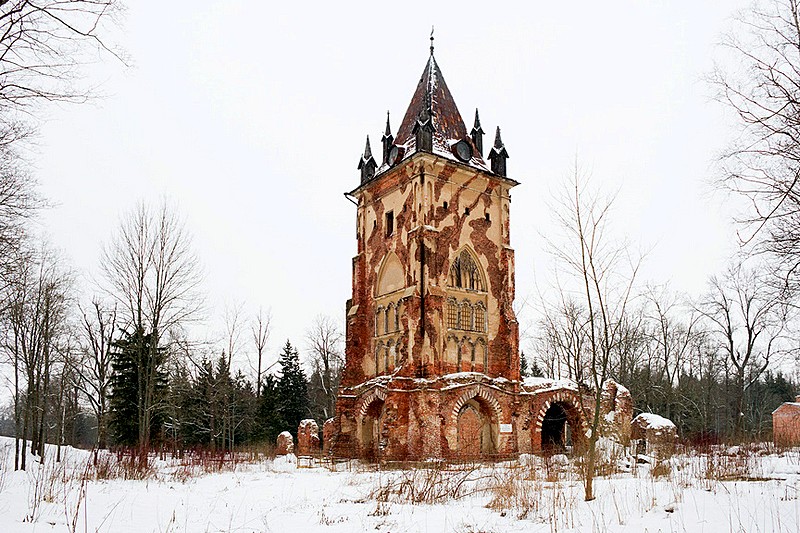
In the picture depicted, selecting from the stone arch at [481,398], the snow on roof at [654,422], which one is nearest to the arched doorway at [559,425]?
the snow on roof at [654,422]

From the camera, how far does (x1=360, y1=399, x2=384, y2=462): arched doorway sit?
31853 millimetres

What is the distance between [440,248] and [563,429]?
1276 cm

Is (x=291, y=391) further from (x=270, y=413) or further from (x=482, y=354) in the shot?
(x=482, y=354)

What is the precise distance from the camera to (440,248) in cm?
3147

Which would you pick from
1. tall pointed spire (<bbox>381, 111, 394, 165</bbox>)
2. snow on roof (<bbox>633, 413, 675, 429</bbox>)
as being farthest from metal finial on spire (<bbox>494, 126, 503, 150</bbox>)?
snow on roof (<bbox>633, 413, 675, 429</bbox>)

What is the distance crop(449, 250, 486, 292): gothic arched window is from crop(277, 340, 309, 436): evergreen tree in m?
21.9

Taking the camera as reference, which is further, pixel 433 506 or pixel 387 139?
pixel 387 139

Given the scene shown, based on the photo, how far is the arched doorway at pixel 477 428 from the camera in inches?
1180

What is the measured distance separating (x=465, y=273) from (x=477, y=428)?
7405 millimetres

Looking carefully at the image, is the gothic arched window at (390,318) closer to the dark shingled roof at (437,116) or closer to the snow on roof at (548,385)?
the snow on roof at (548,385)

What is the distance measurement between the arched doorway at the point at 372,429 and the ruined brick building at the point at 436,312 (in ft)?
0.17

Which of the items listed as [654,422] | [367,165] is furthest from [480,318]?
[367,165]

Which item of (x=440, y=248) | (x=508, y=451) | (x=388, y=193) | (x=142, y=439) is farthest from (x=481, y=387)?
(x=142, y=439)

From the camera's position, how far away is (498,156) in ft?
115
